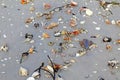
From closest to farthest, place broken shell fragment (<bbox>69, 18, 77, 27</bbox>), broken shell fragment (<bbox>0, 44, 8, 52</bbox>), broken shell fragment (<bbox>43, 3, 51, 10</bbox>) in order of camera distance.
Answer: broken shell fragment (<bbox>0, 44, 8, 52</bbox>)
broken shell fragment (<bbox>69, 18, 77, 27</bbox>)
broken shell fragment (<bbox>43, 3, 51, 10</bbox>)

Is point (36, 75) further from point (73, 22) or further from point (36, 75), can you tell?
point (73, 22)

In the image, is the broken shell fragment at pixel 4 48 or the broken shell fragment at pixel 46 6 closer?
the broken shell fragment at pixel 4 48

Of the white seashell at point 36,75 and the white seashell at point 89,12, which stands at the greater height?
the white seashell at point 89,12

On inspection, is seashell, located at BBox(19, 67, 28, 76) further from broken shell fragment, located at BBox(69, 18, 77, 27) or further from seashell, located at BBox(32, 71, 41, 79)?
broken shell fragment, located at BBox(69, 18, 77, 27)

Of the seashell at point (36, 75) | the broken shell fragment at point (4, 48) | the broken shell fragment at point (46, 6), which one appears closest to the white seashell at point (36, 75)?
A: the seashell at point (36, 75)

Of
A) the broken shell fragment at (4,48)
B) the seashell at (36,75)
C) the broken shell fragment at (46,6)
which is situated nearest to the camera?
the seashell at (36,75)

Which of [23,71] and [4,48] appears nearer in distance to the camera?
[23,71]

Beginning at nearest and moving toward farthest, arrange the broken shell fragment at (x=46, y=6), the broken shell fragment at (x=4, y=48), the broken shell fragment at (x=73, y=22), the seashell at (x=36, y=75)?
1. the seashell at (x=36, y=75)
2. the broken shell fragment at (x=4, y=48)
3. the broken shell fragment at (x=73, y=22)
4. the broken shell fragment at (x=46, y=6)

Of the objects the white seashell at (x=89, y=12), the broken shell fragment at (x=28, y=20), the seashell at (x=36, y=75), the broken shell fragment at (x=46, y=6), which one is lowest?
the seashell at (x=36, y=75)

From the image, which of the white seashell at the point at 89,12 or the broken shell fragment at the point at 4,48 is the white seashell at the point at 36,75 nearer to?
the broken shell fragment at the point at 4,48

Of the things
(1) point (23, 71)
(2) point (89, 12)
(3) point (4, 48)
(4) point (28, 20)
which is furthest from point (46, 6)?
(1) point (23, 71)

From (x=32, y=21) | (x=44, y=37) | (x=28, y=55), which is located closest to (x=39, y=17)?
(x=32, y=21)

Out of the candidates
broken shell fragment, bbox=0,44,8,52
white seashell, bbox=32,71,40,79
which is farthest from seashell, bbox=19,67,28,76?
broken shell fragment, bbox=0,44,8,52
